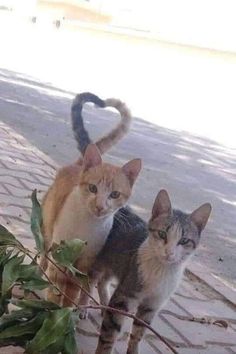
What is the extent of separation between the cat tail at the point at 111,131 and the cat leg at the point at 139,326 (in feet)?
3.25

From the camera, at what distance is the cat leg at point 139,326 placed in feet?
9.33

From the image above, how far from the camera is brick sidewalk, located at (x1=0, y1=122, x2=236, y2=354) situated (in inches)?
124

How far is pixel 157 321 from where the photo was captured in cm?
345

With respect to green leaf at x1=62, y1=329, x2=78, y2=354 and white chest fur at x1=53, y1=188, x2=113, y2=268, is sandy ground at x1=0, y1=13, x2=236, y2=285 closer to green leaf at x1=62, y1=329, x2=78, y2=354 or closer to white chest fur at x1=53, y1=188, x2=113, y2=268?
white chest fur at x1=53, y1=188, x2=113, y2=268

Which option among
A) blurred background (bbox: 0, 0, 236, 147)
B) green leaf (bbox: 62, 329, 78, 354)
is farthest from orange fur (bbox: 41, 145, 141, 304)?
blurred background (bbox: 0, 0, 236, 147)

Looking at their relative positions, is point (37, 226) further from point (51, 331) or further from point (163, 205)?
point (163, 205)

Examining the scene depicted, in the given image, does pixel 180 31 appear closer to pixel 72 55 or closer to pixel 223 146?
pixel 72 55

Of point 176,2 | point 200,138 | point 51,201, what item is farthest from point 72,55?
point 51,201

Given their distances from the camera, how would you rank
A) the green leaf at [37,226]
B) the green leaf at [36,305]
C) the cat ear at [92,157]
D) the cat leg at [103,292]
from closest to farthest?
the green leaf at [36,305] → the green leaf at [37,226] → the cat ear at [92,157] → the cat leg at [103,292]

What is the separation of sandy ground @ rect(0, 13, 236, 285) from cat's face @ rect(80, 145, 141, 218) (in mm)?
1846

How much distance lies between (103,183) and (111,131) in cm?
72

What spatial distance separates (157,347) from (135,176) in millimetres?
835

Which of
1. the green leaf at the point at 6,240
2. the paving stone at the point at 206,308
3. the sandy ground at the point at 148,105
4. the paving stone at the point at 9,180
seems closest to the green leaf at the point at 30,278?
the green leaf at the point at 6,240

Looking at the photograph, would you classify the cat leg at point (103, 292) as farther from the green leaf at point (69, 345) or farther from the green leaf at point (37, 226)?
the green leaf at point (69, 345)
